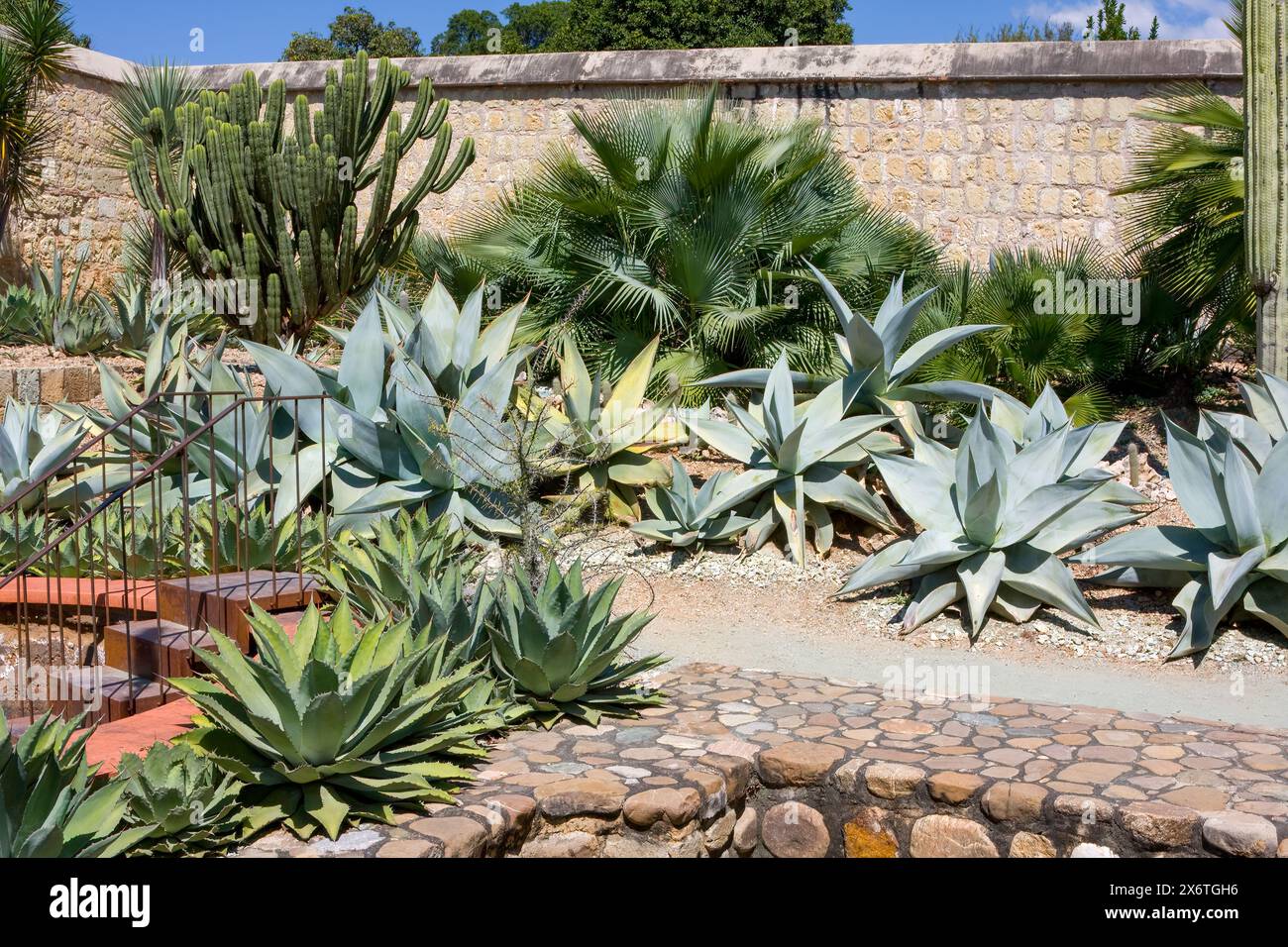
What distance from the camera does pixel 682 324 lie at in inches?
336

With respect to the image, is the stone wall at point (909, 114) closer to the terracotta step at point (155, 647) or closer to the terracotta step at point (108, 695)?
the terracotta step at point (155, 647)

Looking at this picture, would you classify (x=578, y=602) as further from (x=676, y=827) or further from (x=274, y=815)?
(x=274, y=815)

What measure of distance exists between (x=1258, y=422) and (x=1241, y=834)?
3.37m

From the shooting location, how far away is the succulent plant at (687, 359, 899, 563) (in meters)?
6.70

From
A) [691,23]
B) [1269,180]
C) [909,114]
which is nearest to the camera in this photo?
[1269,180]

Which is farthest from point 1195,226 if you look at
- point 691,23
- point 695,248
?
point 691,23

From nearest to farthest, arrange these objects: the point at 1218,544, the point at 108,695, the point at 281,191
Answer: the point at 108,695 → the point at 1218,544 → the point at 281,191

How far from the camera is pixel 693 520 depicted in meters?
6.73

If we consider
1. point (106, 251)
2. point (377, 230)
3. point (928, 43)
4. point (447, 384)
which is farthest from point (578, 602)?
point (106, 251)

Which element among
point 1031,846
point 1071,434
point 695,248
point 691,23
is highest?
point 691,23

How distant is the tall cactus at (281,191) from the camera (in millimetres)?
9336

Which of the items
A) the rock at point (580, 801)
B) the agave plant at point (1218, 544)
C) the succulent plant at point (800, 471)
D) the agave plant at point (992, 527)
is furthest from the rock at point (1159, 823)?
the succulent plant at point (800, 471)

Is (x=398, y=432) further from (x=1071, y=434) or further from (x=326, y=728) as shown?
(x=1071, y=434)

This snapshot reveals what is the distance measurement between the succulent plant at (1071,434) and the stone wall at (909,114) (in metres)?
4.71
